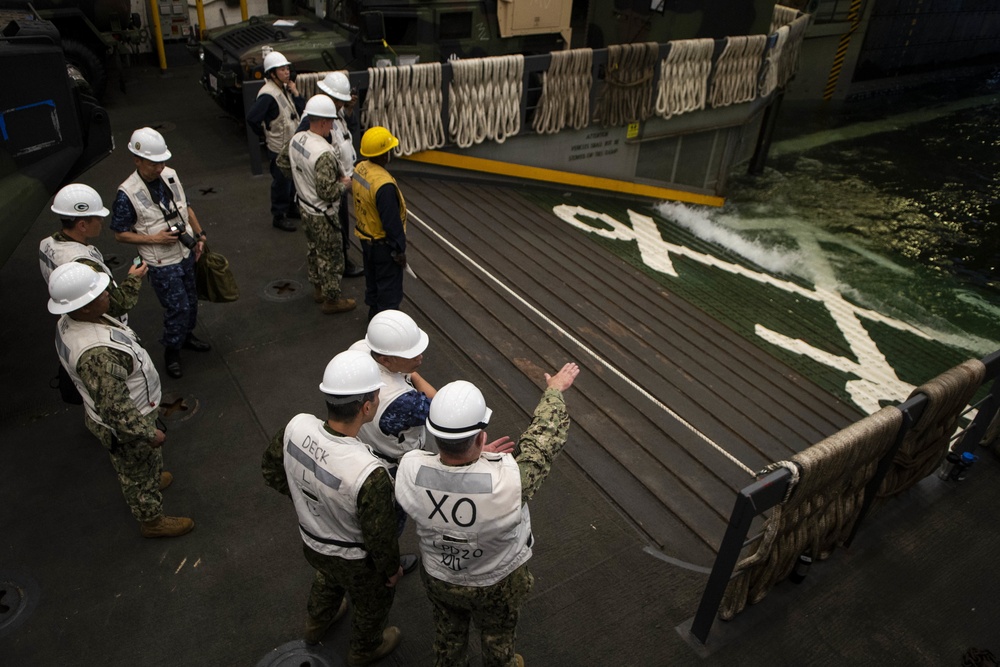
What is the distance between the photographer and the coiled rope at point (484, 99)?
8547 mm

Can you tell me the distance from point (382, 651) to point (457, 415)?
58.9 inches

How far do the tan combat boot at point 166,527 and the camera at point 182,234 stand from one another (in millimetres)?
1835

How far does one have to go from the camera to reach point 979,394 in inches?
311

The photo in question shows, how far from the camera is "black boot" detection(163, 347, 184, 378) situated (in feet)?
16.5

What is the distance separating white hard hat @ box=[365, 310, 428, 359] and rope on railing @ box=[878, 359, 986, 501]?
8.00 feet

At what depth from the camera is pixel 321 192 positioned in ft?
17.2

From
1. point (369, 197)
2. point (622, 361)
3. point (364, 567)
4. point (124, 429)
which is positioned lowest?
point (622, 361)

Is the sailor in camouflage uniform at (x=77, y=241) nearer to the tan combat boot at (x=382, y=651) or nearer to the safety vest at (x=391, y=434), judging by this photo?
the safety vest at (x=391, y=434)

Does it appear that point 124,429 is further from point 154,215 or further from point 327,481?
point 154,215

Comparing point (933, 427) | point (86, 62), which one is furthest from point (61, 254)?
point (86, 62)

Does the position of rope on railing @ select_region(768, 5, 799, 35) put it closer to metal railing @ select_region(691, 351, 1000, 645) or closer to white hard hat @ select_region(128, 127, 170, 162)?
metal railing @ select_region(691, 351, 1000, 645)

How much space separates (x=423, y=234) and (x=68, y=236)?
393 cm

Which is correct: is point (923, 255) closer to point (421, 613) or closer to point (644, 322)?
point (644, 322)

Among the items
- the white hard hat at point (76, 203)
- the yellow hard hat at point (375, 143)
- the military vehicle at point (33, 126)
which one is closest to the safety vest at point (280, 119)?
the military vehicle at point (33, 126)
